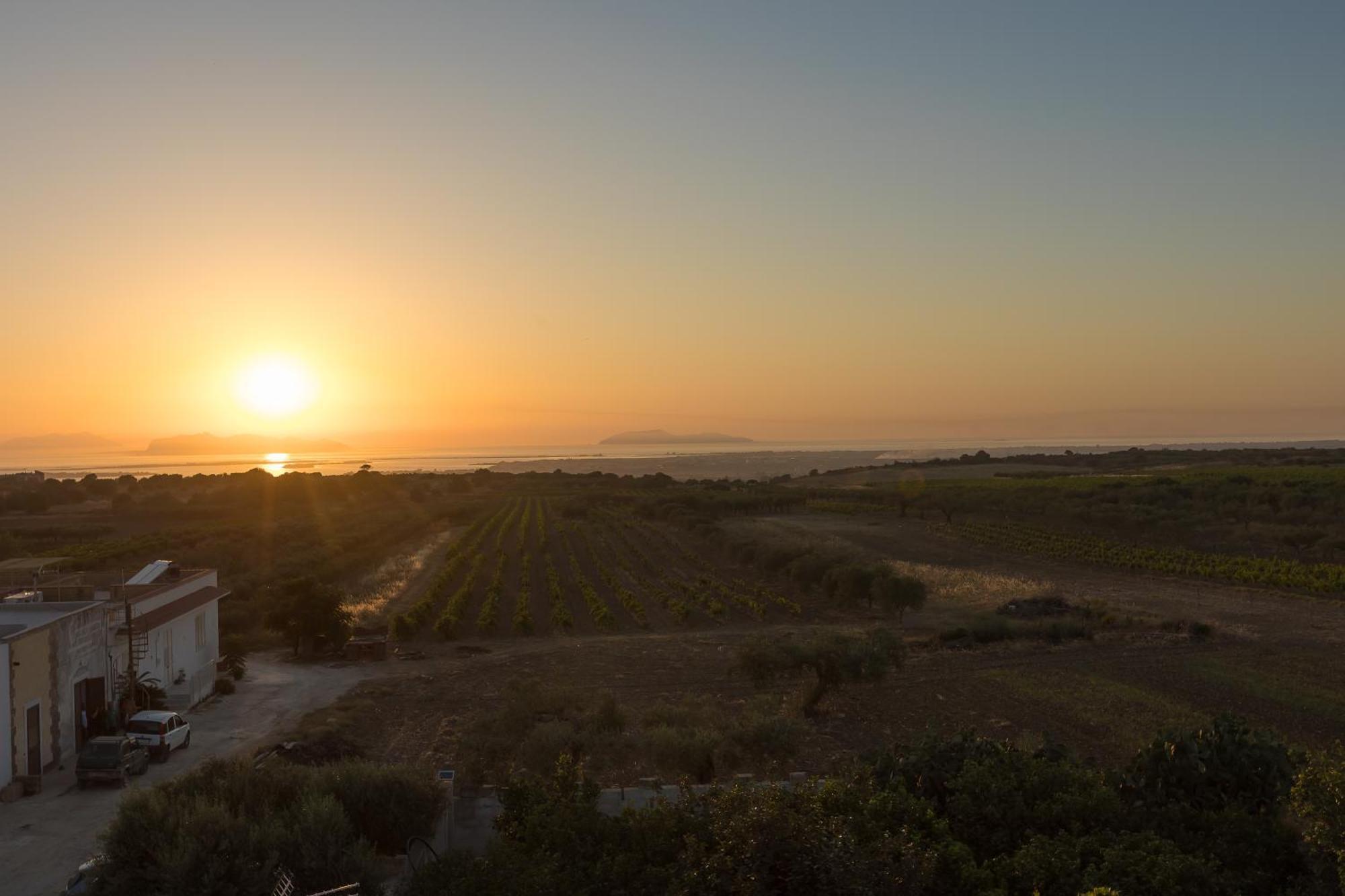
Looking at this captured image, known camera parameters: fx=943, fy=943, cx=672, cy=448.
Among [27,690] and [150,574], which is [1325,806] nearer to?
[27,690]

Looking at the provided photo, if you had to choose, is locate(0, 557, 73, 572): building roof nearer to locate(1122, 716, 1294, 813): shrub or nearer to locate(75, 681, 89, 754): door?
locate(75, 681, 89, 754): door

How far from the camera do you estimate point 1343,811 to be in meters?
8.88

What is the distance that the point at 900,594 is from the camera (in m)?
35.0

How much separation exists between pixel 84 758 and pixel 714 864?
45.2 ft

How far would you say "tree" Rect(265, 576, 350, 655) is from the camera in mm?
30453

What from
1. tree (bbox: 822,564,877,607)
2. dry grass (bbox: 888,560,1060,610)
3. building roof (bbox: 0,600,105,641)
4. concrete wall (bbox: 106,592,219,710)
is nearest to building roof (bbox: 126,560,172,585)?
concrete wall (bbox: 106,592,219,710)

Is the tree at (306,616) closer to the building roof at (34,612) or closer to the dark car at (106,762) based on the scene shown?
the building roof at (34,612)

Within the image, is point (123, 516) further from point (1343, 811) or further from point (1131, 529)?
point (1343, 811)

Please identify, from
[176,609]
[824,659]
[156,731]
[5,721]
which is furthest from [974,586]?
[5,721]

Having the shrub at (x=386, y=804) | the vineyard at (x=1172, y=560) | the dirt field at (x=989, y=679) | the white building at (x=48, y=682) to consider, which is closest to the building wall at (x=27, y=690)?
the white building at (x=48, y=682)

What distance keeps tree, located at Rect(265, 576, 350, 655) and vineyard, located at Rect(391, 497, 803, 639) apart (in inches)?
102

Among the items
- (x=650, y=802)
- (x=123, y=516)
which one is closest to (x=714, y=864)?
(x=650, y=802)

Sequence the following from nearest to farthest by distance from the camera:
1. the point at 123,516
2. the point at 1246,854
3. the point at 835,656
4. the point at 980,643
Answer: the point at 1246,854 < the point at 835,656 < the point at 980,643 < the point at 123,516

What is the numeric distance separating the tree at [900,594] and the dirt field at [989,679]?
779 mm
